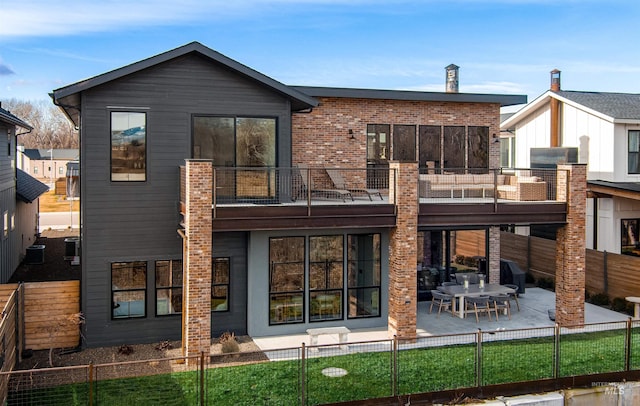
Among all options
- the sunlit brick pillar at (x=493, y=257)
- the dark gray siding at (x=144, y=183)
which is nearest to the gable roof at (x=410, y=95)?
the dark gray siding at (x=144, y=183)

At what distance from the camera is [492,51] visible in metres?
34.9

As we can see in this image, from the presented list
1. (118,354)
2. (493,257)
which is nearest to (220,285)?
(118,354)

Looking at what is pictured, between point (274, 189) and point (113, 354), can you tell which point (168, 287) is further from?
point (274, 189)

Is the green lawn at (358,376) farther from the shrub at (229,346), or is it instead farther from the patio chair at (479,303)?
the patio chair at (479,303)

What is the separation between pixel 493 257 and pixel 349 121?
6395 millimetres

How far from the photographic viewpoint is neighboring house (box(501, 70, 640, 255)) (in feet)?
73.7

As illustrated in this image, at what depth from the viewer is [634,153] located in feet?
75.3

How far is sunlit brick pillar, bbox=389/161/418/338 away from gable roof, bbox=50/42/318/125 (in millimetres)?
3122

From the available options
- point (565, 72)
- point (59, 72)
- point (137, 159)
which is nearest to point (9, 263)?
point (137, 159)

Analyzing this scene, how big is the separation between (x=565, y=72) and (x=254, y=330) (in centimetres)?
2044

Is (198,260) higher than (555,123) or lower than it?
lower

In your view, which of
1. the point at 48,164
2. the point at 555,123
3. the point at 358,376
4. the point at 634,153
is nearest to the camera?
the point at 358,376

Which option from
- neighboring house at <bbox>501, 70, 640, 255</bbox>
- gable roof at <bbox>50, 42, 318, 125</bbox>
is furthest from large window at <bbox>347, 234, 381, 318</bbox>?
neighboring house at <bbox>501, 70, 640, 255</bbox>

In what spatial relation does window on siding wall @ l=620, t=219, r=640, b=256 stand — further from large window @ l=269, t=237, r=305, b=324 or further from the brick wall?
large window @ l=269, t=237, r=305, b=324
